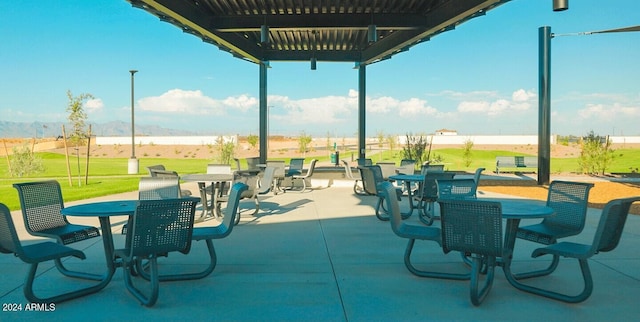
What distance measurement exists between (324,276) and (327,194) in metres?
6.75

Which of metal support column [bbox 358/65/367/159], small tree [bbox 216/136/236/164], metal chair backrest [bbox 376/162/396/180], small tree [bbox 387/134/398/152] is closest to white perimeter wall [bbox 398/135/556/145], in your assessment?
small tree [bbox 387/134/398/152]

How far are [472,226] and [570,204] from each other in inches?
56.5

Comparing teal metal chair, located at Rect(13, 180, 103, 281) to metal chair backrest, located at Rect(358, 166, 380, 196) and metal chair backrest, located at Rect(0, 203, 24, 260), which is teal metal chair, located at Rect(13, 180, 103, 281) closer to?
metal chair backrest, located at Rect(0, 203, 24, 260)

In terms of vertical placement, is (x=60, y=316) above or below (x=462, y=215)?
below

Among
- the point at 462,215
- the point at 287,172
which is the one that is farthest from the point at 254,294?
the point at 287,172

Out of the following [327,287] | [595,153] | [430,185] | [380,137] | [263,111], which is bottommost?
[327,287]

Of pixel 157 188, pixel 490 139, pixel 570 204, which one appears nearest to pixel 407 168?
pixel 570 204

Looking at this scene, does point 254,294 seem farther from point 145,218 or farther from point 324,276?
point 145,218

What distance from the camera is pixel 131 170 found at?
18500mm

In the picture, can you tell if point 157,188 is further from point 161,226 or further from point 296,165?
point 296,165

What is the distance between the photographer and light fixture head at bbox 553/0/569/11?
436cm

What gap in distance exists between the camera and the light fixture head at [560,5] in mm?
4363

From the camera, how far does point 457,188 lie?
4.92 metres

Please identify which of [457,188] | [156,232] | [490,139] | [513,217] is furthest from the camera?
[490,139]
